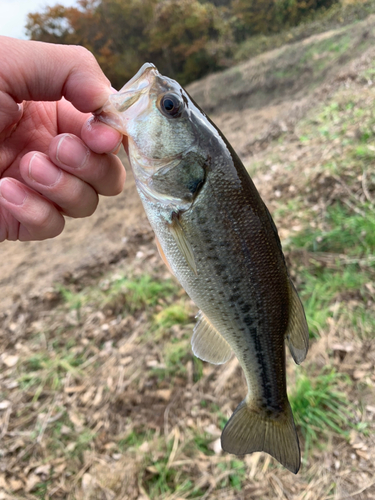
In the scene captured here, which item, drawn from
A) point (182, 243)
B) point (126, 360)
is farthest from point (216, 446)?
point (182, 243)

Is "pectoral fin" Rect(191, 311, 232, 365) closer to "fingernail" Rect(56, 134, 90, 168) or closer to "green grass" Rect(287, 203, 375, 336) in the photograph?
"fingernail" Rect(56, 134, 90, 168)

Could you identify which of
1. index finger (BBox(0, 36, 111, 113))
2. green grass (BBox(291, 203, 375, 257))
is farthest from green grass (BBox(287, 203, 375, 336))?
index finger (BBox(0, 36, 111, 113))

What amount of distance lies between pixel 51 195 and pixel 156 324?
8.07 feet

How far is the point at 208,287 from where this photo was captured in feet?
5.19

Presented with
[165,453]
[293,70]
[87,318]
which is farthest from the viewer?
[293,70]

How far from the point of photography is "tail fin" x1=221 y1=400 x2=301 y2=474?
166 cm

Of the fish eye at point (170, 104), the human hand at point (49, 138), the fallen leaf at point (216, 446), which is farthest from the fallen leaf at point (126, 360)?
the fish eye at point (170, 104)

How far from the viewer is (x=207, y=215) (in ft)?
4.92

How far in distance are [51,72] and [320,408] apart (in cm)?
306

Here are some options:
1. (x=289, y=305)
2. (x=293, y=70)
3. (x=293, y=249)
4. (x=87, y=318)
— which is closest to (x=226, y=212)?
(x=289, y=305)

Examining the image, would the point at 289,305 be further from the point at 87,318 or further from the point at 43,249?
the point at 43,249

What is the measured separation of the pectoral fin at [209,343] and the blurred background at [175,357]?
1.47 metres

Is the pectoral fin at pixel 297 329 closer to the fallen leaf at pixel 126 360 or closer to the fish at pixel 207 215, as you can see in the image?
the fish at pixel 207 215

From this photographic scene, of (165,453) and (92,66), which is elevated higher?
(92,66)
